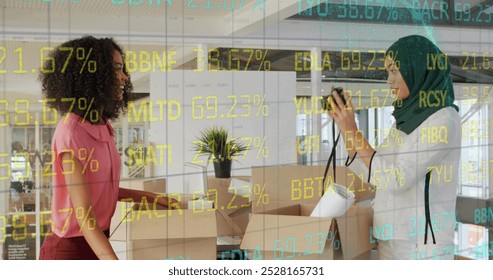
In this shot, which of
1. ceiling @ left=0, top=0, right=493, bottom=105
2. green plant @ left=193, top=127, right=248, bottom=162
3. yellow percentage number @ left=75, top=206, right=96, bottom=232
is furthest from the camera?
green plant @ left=193, top=127, right=248, bottom=162

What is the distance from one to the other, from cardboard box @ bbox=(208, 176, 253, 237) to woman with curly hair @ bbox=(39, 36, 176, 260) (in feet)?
0.87

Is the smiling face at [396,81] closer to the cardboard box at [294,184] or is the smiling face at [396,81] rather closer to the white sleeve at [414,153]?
the white sleeve at [414,153]

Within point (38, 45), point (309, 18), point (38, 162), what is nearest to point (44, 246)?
point (38, 162)

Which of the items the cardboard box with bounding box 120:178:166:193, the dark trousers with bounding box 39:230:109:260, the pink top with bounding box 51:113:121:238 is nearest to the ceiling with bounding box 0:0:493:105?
the pink top with bounding box 51:113:121:238

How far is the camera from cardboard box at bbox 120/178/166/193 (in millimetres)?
1573

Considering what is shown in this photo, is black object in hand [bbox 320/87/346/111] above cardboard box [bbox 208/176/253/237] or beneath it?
above

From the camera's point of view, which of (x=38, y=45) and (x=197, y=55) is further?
(x=197, y=55)

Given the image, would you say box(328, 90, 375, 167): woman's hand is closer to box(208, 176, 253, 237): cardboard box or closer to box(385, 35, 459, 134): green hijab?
box(385, 35, 459, 134): green hijab

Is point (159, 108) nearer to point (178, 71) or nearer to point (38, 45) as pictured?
point (178, 71)

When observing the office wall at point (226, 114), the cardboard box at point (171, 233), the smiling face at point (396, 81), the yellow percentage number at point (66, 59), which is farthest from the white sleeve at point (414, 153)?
the yellow percentage number at point (66, 59)

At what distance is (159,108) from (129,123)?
0.09m

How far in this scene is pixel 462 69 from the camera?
183 cm

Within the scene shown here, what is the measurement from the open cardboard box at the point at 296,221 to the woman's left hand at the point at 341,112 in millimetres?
127

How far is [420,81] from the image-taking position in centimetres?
172
